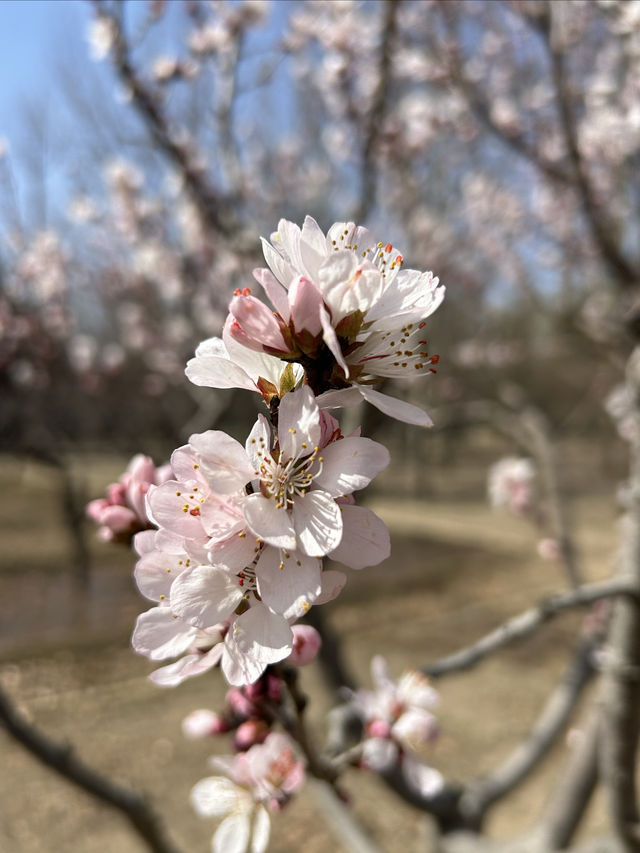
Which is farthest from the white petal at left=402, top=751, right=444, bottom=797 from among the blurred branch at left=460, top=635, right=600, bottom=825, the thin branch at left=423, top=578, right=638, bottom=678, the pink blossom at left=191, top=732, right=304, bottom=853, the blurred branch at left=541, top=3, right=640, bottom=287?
the blurred branch at left=541, top=3, right=640, bottom=287

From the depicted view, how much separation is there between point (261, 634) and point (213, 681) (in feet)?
12.8

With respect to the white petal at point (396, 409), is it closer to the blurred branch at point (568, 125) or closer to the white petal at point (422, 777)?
the white petal at point (422, 777)

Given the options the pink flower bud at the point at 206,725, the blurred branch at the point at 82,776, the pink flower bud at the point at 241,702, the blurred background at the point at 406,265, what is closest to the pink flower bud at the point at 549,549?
the blurred background at the point at 406,265

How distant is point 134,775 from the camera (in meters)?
3.29

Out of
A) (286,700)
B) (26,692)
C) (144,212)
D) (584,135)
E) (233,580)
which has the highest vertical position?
(584,135)

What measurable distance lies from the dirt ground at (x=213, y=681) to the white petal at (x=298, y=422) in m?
2.09

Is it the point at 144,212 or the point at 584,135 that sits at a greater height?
→ the point at 584,135

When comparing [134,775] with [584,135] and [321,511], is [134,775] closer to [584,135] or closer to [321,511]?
[321,511]

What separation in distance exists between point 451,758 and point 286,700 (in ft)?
9.84

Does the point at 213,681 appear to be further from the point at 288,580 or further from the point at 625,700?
the point at 288,580

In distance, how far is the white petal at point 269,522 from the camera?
0.55 meters

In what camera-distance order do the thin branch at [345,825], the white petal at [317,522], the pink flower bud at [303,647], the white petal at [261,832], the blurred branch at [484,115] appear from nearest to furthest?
1. the white petal at [317,522]
2. the pink flower bud at [303,647]
3. the white petal at [261,832]
4. the thin branch at [345,825]
5. the blurred branch at [484,115]

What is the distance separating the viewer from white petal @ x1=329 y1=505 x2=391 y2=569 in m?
0.57

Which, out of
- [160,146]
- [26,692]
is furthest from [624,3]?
[26,692]
